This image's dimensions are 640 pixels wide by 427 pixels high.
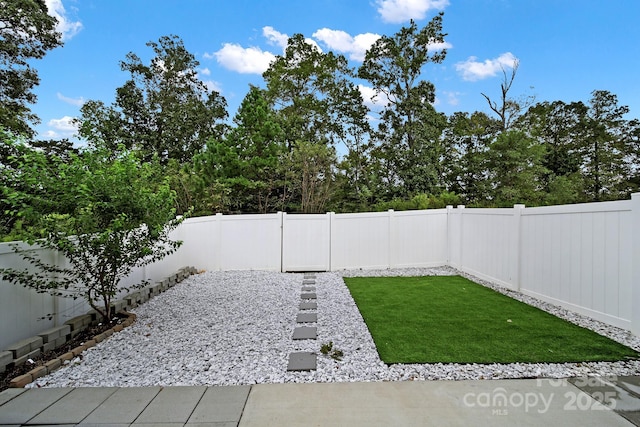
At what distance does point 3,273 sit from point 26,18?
11.6 metres

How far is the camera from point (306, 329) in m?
3.76

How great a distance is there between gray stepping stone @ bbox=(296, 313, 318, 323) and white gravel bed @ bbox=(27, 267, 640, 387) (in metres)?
0.09

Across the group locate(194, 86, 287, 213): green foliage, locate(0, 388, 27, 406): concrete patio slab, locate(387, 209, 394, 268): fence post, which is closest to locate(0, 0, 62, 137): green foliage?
locate(194, 86, 287, 213): green foliage

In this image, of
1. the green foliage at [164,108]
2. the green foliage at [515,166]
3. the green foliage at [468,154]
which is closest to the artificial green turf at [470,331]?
the green foliage at [515,166]

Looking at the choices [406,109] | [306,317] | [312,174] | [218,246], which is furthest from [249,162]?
[306,317]

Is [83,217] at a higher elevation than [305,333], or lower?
higher

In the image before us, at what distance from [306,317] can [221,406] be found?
6.89 feet

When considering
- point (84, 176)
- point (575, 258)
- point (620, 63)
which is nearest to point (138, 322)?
point (84, 176)

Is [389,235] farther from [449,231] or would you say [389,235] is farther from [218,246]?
[218,246]

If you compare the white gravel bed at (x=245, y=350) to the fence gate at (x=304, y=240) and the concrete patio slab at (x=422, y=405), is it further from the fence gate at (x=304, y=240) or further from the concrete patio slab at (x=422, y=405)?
the fence gate at (x=304, y=240)

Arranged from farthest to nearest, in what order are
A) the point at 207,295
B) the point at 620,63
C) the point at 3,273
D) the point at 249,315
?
the point at 620,63 < the point at 207,295 < the point at 249,315 < the point at 3,273

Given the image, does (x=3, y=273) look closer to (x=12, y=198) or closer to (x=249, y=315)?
(x=12, y=198)

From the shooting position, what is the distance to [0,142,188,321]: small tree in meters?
3.09

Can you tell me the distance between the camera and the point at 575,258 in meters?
4.09
